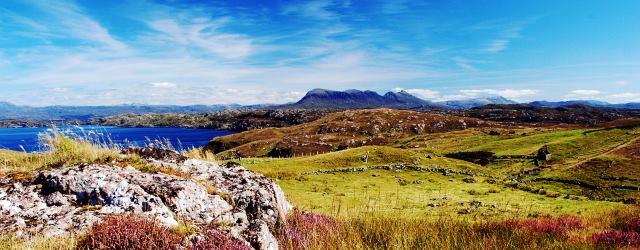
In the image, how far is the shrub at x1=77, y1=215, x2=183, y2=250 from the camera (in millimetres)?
6785

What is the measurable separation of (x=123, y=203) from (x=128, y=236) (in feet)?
7.24

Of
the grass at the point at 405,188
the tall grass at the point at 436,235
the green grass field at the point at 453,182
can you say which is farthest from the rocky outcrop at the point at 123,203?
the grass at the point at 405,188

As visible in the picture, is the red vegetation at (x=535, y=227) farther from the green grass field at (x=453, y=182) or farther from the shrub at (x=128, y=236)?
the green grass field at (x=453, y=182)

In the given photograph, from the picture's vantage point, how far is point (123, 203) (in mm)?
8750

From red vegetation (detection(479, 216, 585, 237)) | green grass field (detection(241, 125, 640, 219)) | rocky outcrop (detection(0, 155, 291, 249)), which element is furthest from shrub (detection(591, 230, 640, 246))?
green grass field (detection(241, 125, 640, 219))

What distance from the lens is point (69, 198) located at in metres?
8.89

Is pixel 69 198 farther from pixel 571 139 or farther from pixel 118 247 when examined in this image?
pixel 571 139

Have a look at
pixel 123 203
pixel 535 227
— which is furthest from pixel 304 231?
pixel 535 227

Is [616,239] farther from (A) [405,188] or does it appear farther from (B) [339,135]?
(B) [339,135]

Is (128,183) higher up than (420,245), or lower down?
higher up

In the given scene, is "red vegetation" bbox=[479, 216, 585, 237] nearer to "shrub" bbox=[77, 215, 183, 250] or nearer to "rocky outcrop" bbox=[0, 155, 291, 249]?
"rocky outcrop" bbox=[0, 155, 291, 249]

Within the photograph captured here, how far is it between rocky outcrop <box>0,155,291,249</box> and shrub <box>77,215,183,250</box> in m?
0.49

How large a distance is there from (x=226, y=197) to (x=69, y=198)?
3.76 meters

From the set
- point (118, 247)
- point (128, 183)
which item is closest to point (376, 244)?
point (118, 247)
